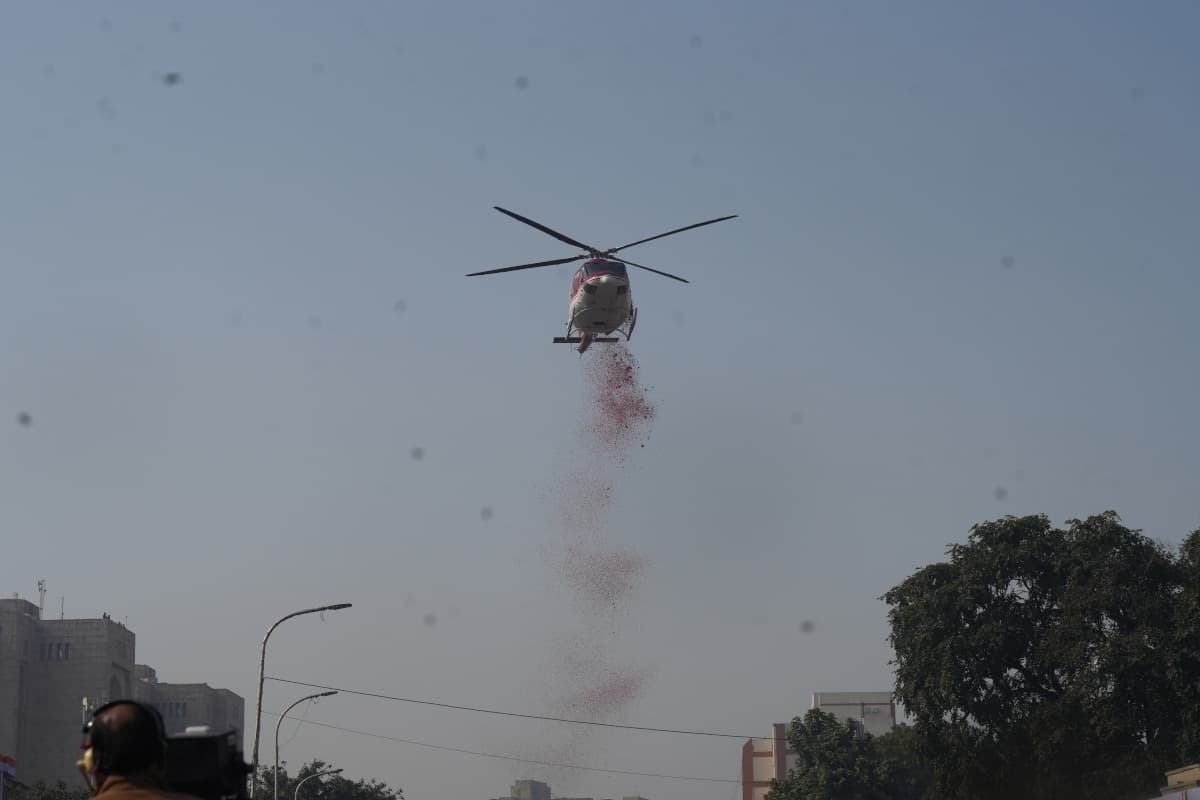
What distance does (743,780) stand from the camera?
602ft

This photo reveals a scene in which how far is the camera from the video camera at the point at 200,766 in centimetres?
588

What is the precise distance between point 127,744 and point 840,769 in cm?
9223

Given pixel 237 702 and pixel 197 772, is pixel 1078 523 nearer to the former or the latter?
pixel 197 772

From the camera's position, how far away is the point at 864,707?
180 meters

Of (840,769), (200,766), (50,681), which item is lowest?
(200,766)

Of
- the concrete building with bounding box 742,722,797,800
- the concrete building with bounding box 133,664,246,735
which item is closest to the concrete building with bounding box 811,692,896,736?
the concrete building with bounding box 742,722,797,800

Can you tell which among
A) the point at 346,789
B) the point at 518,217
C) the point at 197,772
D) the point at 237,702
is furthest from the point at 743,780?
the point at 197,772

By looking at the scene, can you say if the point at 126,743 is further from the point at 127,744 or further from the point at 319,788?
the point at 319,788

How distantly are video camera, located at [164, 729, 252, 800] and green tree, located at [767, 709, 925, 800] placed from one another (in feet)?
294

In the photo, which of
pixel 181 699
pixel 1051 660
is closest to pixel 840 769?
pixel 1051 660

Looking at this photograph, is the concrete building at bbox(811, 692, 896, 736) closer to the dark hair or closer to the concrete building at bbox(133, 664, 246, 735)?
the concrete building at bbox(133, 664, 246, 735)

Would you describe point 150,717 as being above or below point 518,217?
below

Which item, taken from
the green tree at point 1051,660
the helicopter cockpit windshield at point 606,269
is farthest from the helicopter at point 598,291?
the green tree at point 1051,660

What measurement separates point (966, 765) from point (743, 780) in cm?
11945
